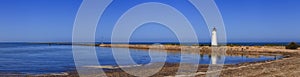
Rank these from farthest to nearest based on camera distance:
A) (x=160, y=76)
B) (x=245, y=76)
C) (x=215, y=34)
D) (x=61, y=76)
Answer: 1. (x=215, y=34)
2. (x=61, y=76)
3. (x=160, y=76)
4. (x=245, y=76)

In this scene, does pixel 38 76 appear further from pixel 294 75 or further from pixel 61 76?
pixel 294 75

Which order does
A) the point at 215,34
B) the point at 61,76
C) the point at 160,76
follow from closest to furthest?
the point at 160,76
the point at 61,76
the point at 215,34

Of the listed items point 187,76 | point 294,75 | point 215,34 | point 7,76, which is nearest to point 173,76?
point 187,76

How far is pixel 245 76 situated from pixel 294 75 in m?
2.09

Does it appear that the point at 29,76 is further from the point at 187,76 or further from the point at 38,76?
the point at 187,76

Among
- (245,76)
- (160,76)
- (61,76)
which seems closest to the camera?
(245,76)

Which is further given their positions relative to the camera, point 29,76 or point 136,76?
point 29,76

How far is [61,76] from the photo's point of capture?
21328 mm

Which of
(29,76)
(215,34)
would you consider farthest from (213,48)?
(29,76)

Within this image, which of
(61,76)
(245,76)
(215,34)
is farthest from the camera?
(215,34)

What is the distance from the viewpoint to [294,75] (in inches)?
717

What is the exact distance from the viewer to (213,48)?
65.6 meters

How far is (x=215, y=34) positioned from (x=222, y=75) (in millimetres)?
43896

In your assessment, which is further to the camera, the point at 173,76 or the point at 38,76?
the point at 38,76
